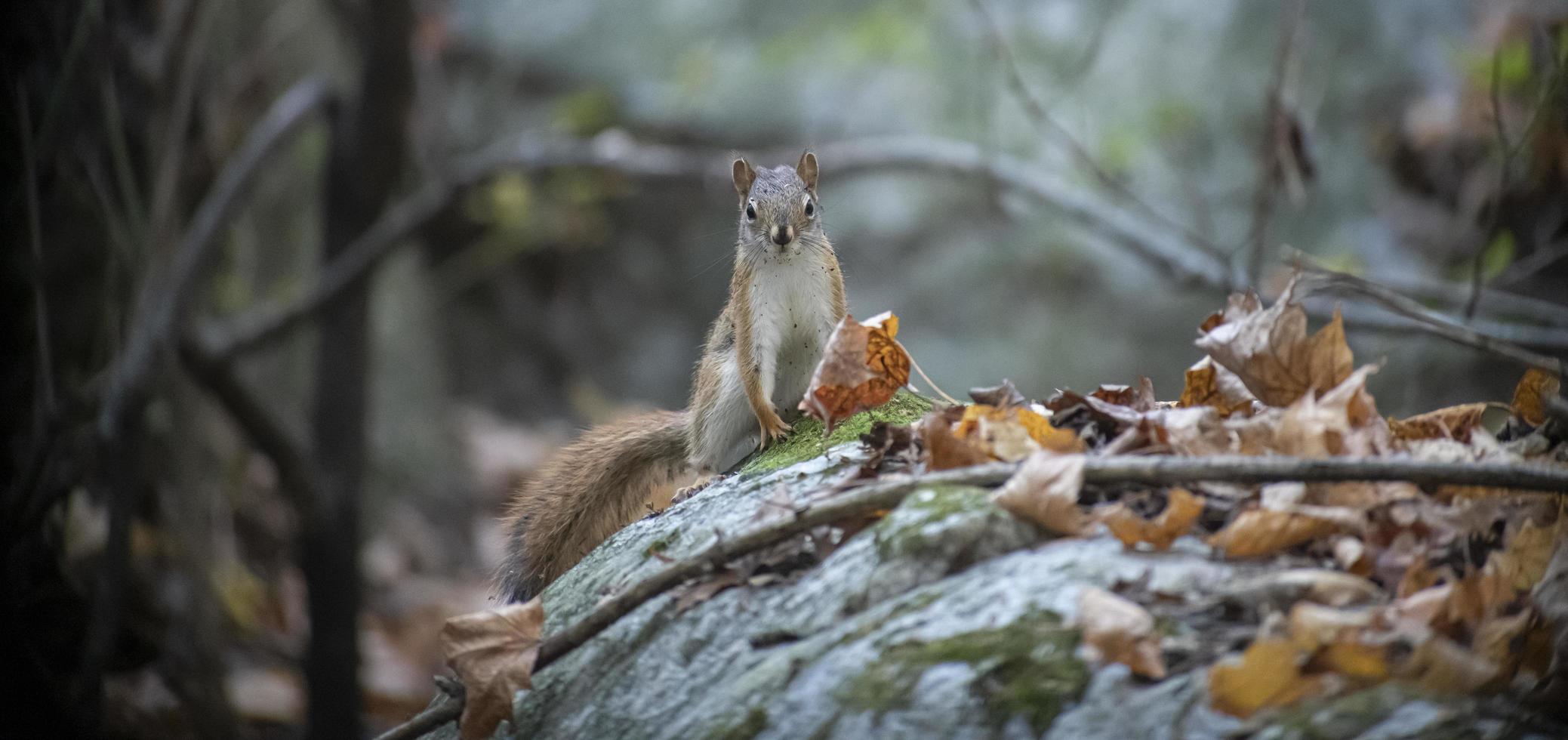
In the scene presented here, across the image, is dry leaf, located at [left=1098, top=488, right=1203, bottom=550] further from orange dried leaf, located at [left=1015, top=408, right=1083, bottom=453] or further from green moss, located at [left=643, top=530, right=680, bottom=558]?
green moss, located at [left=643, top=530, right=680, bottom=558]

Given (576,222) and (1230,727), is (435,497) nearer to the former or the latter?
(576,222)

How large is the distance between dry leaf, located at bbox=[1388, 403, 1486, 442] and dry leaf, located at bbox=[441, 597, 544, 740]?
1.23 meters

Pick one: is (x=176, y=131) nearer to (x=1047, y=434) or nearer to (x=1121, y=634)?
(x=1047, y=434)

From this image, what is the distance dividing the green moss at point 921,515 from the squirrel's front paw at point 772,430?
722mm

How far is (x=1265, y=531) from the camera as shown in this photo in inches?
55.7

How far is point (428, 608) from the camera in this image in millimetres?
5887

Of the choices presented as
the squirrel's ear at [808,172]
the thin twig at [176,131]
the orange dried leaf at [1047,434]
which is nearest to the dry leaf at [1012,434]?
the orange dried leaf at [1047,434]

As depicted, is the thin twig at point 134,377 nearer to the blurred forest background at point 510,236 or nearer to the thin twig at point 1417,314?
the blurred forest background at point 510,236

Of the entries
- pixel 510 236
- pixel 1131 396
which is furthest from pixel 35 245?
pixel 510 236

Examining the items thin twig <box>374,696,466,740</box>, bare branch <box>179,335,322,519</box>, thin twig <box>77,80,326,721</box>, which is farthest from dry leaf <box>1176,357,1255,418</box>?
bare branch <box>179,335,322,519</box>

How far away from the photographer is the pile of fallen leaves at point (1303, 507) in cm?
121

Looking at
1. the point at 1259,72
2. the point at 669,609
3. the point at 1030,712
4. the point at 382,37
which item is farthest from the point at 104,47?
the point at 1259,72

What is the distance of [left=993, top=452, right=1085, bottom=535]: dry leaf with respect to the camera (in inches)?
57.9

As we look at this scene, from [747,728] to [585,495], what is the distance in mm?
997
